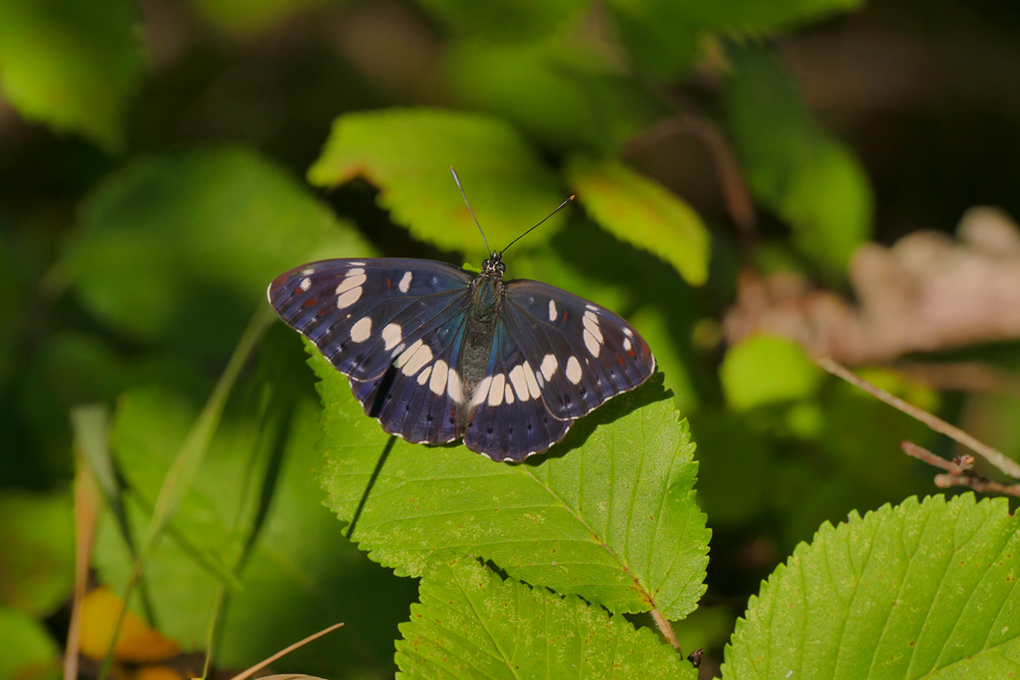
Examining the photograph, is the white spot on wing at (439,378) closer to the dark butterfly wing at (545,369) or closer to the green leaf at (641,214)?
the dark butterfly wing at (545,369)

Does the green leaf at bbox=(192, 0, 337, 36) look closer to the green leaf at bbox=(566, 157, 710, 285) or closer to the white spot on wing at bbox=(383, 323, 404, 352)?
the green leaf at bbox=(566, 157, 710, 285)

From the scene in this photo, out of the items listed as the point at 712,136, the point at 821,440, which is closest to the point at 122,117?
the point at 712,136

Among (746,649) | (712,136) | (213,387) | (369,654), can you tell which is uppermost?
(712,136)

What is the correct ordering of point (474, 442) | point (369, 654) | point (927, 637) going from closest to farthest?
point (927, 637) < point (474, 442) < point (369, 654)

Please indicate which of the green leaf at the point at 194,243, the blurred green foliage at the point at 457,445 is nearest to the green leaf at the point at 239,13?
the blurred green foliage at the point at 457,445

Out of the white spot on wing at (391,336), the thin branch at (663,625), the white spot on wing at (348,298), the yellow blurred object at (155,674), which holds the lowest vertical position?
the yellow blurred object at (155,674)

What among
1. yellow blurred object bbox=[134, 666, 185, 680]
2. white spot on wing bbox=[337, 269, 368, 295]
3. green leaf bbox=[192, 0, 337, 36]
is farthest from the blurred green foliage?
green leaf bbox=[192, 0, 337, 36]

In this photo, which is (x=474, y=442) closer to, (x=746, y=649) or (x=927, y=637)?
(x=746, y=649)
